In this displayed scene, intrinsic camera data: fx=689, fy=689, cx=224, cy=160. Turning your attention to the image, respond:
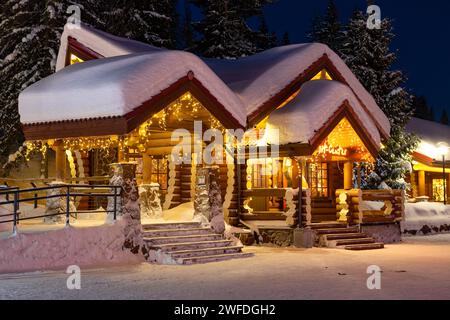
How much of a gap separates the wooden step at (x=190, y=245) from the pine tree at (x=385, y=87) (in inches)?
730

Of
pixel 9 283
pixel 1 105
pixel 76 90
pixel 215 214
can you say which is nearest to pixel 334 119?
pixel 215 214

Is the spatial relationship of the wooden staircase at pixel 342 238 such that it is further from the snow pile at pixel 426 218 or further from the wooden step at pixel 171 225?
the snow pile at pixel 426 218

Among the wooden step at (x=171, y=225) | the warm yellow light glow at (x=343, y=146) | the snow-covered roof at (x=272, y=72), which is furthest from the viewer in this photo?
the warm yellow light glow at (x=343, y=146)

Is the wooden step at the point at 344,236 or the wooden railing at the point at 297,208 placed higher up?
the wooden railing at the point at 297,208

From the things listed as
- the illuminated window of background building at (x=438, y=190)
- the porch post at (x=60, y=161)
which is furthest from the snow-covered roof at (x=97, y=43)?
the illuminated window of background building at (x=438, y=190)

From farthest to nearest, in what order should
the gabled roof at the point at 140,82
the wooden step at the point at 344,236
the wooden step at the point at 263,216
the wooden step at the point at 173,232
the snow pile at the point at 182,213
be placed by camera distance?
the wooden step at the point at 263,216 → the wooden step at the point at 344,236 → the snow pile at the point at 182,213 → the wooden step at the point at 173,232 → the gabled roof at the point at 140,82

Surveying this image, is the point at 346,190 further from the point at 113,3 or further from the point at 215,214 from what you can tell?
the point at 113,3

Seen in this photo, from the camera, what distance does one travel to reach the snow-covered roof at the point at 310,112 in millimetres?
22047

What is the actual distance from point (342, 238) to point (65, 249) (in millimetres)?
10076

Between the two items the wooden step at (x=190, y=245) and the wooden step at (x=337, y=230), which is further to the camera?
the wooden step at (x=337, y=230)

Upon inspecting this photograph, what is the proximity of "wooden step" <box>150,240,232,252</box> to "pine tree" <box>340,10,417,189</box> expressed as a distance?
18.5 metres

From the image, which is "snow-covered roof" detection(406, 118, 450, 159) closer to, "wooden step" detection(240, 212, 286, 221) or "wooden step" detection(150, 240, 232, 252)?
"wooden step" detection(240, 212, 286, 221)

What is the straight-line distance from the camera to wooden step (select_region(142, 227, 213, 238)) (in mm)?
18094

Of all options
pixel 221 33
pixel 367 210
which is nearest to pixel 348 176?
pixel 367 210
